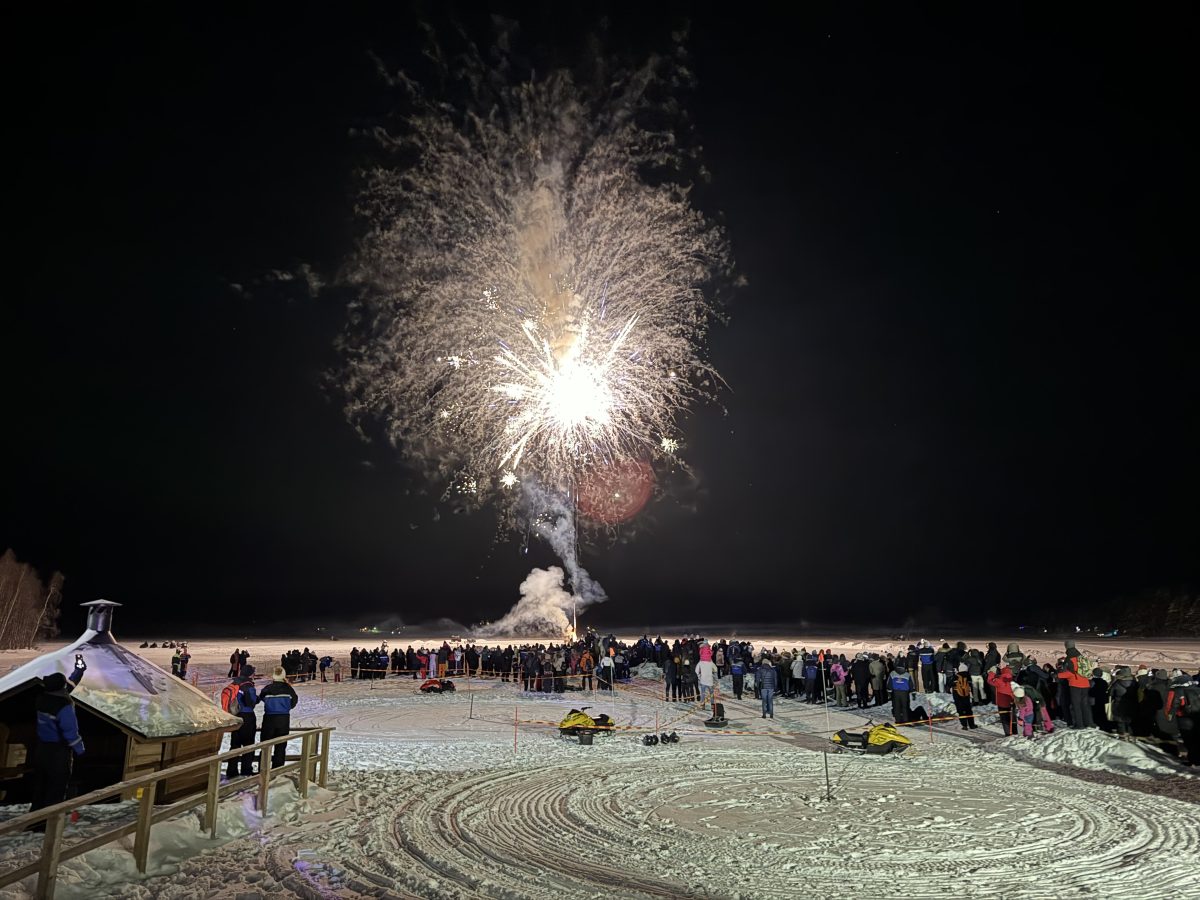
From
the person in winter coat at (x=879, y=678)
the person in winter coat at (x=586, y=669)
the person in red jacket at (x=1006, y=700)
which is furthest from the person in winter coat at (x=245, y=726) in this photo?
the person in winter coat at (x=879, y=678)

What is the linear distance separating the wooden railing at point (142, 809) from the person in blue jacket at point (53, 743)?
466mm

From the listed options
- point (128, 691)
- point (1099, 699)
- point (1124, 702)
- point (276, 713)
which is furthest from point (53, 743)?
point (1099, 699)

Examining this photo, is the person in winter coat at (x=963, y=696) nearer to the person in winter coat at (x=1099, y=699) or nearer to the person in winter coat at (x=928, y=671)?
the person in winter coat at (x=1099, y=699)

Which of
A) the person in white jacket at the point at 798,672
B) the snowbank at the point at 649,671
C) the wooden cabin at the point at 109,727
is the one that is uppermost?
the wooden cabin at the point at 109,727

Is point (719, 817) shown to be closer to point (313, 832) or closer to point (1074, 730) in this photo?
point (313, 832)

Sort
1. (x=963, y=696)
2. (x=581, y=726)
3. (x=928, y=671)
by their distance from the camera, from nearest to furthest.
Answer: (x=581, y=726), (x=963, y=696), (x=928, y=671)

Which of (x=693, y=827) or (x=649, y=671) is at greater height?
(x=693, y=827)

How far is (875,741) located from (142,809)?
523 inches

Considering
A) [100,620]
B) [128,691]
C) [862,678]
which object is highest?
[100,620]

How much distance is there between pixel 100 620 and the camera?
42.8ft

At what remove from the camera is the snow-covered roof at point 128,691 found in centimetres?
1077

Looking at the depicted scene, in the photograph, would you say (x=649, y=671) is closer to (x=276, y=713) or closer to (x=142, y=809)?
(x=276, y=713)

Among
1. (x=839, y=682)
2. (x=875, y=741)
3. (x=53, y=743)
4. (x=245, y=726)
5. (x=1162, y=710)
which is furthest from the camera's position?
(x=839, y=682)

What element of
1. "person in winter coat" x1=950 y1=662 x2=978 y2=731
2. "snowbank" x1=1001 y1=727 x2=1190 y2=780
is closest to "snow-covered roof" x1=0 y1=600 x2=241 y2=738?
"snowbank" x1=1001 y1=727 x2=1190 y2=780
